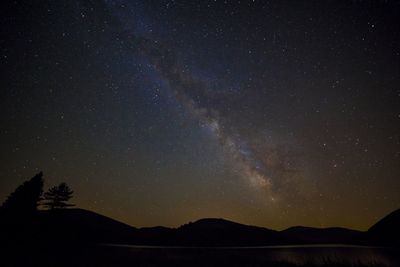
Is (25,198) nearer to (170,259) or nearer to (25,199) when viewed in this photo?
(25,199)

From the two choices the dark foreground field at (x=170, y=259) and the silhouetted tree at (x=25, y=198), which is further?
the silhouetted tree at (x=25, y=198)

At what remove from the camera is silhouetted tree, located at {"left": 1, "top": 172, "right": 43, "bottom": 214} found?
36000 mm

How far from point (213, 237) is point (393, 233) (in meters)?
130

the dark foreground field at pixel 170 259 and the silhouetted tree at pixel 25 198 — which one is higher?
the silhouetted tree at pixel 25 198

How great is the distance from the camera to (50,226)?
45.0 m

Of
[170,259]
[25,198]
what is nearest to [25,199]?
[25,198]

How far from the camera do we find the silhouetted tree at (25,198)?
3600cm

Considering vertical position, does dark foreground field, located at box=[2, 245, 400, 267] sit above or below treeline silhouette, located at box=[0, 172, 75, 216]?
below

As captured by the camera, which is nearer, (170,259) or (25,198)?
(170,259)

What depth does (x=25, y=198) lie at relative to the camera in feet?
125

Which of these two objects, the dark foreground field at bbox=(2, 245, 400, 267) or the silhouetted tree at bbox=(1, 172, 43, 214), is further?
the silhouetted tree at bbox=(1, 172, 43, 214)

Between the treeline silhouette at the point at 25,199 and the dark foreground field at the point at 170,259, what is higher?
the treeline silhouette at the point at 25,199

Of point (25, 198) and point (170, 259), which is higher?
point (25, 198)

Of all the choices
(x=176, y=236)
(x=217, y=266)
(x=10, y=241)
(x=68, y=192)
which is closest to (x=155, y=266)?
(x=217, y=266)
